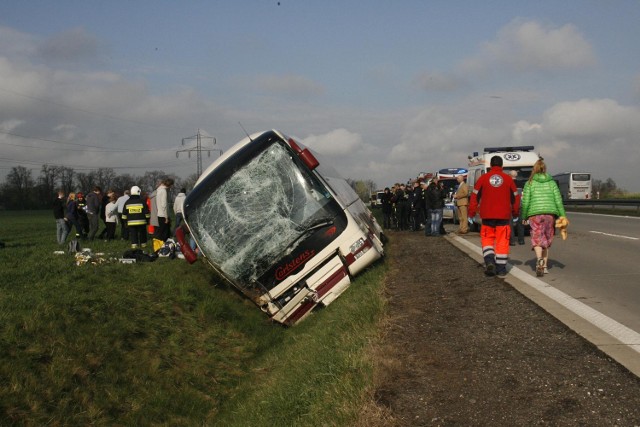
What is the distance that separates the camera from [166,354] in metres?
9.29

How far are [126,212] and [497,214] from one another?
392 inches

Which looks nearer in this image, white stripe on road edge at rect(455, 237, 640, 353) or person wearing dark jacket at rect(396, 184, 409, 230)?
white stripe on road edge at rect(455, 237, 640, 353)

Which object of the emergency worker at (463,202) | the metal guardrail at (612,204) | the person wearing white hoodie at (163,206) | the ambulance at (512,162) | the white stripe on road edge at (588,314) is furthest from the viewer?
the metal guardrail at (612,204)

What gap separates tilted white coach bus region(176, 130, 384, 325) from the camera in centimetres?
1026

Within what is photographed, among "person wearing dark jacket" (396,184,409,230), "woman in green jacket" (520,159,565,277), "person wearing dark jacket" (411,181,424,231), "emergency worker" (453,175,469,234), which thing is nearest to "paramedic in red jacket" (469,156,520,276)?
"woman in green jacket" (520,159,565,277)

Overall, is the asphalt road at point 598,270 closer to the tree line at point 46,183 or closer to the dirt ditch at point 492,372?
the dirt ditch at point 492,372

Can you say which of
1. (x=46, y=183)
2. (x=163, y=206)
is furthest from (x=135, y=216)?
(x=46, y=183)

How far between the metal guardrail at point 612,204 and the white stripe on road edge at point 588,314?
26.3 m

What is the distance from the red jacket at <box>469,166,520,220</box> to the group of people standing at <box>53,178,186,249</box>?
6595 millimetres

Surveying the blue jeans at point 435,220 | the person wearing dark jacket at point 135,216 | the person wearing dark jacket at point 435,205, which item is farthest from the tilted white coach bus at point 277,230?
the blue jeans at point 435,220

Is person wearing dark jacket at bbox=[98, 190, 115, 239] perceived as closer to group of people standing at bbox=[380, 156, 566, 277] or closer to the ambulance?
the ambulance

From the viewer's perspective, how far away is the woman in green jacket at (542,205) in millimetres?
10125

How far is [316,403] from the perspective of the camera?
17.2 ft

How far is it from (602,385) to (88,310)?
7159 millimetres
